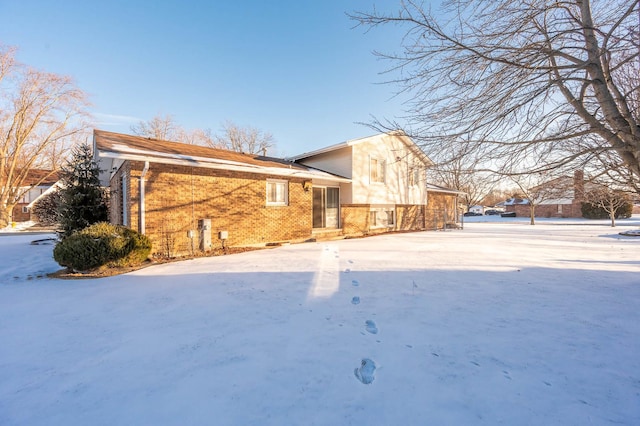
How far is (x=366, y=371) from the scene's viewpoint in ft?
7.97

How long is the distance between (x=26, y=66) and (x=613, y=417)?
36269 millimetres

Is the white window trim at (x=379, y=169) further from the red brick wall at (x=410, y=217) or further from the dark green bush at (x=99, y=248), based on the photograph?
the dark green bush at (x=99, y=248)

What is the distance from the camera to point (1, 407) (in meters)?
2.01

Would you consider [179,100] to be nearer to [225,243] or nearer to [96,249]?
[225,243]

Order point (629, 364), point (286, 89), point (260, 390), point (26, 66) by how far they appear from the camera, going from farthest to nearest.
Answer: point (26, 66)
point (286, 89)
point (629, 364)
point (260, 390)

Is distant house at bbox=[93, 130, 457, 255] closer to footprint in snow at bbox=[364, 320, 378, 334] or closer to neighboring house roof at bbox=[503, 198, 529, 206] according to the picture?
footprint in snow at bbox=[364, 320, 378, 334]

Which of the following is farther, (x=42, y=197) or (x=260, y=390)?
(x=42, y=197)

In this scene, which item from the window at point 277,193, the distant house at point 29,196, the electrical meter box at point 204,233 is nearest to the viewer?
the electrical meter box at point 204,233

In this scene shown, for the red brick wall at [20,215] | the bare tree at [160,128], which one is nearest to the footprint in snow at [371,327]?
the bare tree at [160,128]

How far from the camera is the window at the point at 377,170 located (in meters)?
14.3

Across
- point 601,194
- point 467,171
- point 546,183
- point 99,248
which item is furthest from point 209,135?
point 546,183

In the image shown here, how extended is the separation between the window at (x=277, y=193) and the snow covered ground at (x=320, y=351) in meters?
5.57

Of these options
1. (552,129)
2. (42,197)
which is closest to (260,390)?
(552,129)

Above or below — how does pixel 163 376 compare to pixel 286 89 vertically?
below
